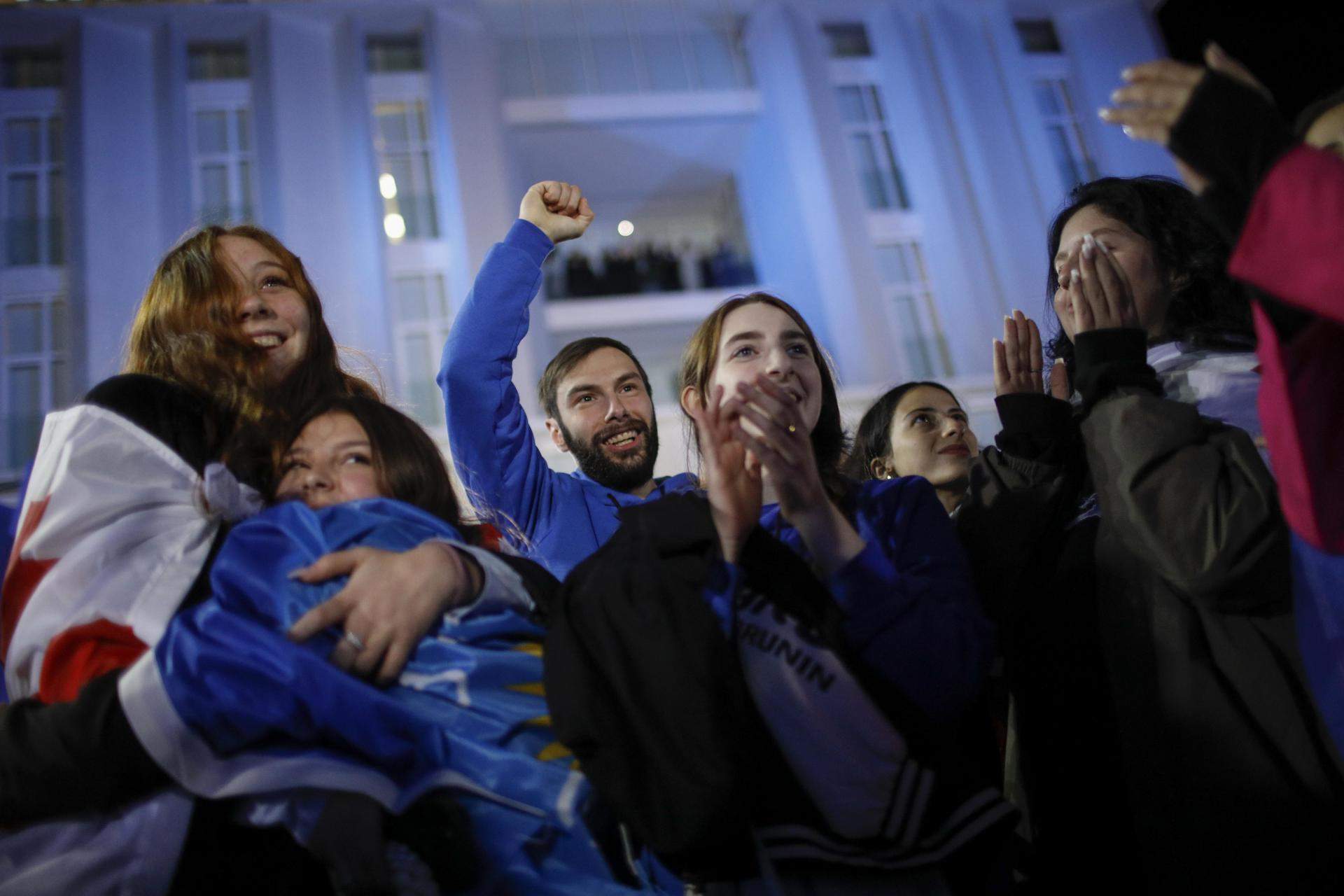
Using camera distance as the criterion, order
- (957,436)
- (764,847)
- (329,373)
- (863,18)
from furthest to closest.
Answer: (863,18) < (957,436) < (329,373) < (764,847)

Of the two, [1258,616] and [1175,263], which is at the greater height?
[1175,263]

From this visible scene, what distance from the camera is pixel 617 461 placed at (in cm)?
271

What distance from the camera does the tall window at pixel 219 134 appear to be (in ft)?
39.8

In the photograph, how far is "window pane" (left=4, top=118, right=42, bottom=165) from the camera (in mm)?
12000

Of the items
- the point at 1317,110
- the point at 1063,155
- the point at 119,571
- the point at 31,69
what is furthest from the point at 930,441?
the point at 31,69

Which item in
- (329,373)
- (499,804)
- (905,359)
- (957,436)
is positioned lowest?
(499,804)

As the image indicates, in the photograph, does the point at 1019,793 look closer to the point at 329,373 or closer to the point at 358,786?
the point at 358,786

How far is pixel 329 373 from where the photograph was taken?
71.7 inches

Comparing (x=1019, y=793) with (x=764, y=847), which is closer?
(x=764, y=847)

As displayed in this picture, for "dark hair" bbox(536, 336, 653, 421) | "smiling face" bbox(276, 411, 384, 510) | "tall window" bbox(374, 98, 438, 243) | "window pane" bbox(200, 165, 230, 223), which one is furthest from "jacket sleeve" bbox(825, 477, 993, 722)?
"window pane" bbox(200, 165, 230, 223)

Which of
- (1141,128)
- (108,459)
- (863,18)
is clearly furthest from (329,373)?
(863,18)

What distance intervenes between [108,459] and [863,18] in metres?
15.0

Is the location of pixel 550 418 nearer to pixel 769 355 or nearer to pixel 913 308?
pixel 769 355

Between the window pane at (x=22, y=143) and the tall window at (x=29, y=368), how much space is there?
6.07ft
